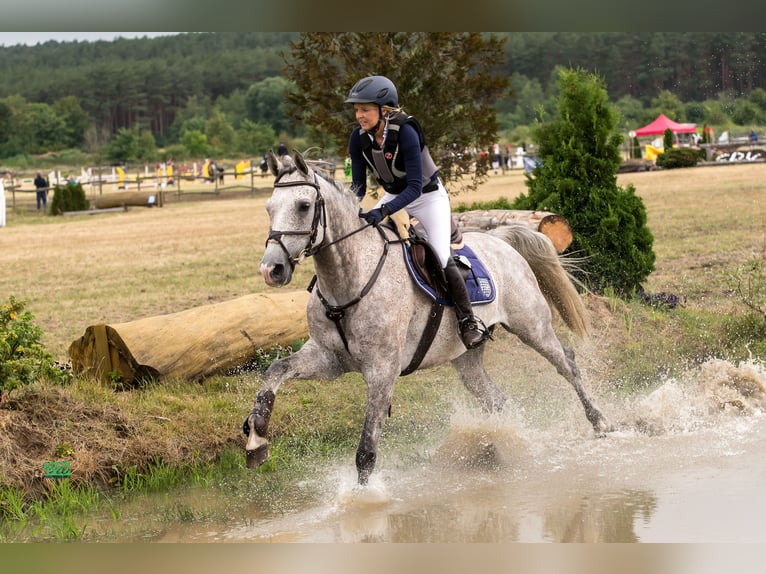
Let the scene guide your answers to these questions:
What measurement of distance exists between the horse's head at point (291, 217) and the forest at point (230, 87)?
38285 millimetres

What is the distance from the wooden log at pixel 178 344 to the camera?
23.0 ft

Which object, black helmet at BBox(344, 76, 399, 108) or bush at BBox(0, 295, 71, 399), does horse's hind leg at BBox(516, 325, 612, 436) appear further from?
bush at BBox(0, 295, 71, 399)

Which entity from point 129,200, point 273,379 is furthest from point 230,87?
point 273,379

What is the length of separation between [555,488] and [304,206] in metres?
2.31

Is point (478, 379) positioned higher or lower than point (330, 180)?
lower

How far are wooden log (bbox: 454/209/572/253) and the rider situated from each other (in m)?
3.20

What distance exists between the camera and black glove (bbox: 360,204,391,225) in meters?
5.09

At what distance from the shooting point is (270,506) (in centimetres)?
555

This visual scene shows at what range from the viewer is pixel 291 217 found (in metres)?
4.68

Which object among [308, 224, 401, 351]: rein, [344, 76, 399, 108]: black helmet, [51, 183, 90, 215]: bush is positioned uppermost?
[344, 76, 399, 108]: black helmet

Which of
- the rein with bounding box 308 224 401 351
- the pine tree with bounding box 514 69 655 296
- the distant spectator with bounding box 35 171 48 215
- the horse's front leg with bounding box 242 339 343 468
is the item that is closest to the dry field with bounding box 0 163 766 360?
the distant spectator with bounding box 35 171 48 215

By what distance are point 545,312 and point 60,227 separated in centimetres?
1905

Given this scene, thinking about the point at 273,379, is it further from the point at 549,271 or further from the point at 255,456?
the point at 549,271

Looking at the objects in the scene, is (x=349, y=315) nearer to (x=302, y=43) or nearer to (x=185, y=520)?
(x=185, y=520)
